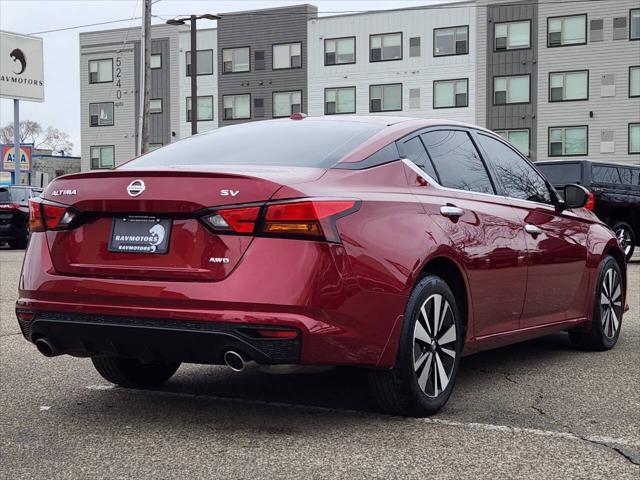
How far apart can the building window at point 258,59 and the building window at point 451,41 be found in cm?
975

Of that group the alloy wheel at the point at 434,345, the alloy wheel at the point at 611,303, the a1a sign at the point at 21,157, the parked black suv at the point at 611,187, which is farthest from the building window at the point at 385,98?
the alloy wheel at the point at 434,345

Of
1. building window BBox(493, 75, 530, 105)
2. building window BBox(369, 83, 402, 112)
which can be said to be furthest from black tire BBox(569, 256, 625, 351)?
building window BBox(369, 83, 402, 112)

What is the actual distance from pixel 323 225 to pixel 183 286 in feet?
2.17

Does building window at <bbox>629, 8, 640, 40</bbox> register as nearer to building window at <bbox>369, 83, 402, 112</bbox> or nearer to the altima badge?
building window at <bbox>369, 83, 402, 112</bbox>

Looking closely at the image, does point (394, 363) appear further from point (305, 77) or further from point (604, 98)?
point (305, 77)

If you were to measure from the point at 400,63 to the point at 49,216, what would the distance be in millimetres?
42348

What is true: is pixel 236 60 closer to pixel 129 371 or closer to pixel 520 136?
pixel 520 136

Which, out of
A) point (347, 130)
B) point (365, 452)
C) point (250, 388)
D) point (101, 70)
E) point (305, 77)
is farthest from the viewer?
point (101, 70)

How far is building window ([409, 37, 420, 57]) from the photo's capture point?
45.1m

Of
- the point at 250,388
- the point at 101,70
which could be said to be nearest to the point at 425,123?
the point at 250,388

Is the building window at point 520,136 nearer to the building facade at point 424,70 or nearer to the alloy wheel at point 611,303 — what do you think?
the building facade at point 424,70

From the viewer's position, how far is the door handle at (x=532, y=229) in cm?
552

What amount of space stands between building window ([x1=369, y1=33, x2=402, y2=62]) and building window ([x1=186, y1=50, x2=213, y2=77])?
9.63 metres

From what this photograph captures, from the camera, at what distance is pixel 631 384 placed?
531cm
